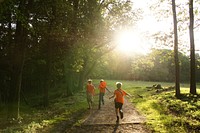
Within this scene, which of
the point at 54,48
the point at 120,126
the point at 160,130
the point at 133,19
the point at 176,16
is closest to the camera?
the point at 160,130

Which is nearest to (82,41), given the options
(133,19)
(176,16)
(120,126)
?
(176,16)

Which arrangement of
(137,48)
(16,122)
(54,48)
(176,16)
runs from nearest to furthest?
(16,122) < (176,16) < (54,48) < (137,48)

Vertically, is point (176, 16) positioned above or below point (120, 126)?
Answer: above

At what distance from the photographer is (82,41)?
77.9 ft

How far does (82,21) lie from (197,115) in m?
12.9

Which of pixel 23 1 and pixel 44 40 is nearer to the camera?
pixel 23 1

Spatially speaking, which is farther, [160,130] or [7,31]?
[7,31]

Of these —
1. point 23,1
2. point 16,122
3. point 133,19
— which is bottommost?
point 16,122

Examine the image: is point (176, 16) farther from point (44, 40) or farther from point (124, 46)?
point (124, 46)

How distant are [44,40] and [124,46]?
16572mm

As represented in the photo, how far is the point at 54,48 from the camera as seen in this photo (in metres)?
22.6

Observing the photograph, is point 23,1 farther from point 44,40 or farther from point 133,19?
point 133,19

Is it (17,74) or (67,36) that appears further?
(67,36)

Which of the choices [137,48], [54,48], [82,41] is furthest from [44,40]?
[137,48]
